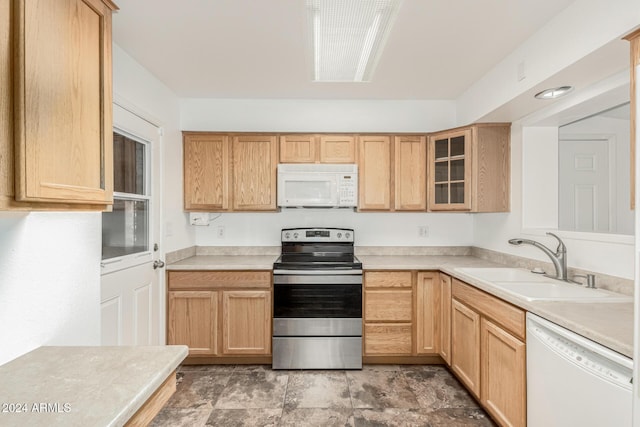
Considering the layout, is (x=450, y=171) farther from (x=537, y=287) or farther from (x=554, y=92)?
(x=537, y=287)

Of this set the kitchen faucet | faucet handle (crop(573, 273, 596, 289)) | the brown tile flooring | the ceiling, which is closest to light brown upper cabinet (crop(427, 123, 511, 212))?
the ceiling

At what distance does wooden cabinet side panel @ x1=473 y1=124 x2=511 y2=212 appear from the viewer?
2.84 metres

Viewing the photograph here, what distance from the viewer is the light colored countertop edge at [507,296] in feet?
4.19

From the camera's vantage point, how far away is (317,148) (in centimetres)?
317

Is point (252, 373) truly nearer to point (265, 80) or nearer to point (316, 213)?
point (316, 213)

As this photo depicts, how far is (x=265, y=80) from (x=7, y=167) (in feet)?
7.47

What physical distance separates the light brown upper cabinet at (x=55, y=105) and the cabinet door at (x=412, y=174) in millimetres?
2470

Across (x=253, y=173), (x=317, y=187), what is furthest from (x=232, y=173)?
(x=317, y=187)

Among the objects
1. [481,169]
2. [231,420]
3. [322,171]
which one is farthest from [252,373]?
[481,169]

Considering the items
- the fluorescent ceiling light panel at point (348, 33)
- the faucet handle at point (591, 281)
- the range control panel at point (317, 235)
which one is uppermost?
the fluorescent ceiling light panel at point (348, 33)

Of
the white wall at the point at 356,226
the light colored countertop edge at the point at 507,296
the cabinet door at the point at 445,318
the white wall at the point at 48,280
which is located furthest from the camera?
the white wall at the point at 356,226

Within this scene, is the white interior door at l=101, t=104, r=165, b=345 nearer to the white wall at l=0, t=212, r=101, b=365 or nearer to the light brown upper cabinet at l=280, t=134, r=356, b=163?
the white wall at l=0, t=212, r=101, b=365

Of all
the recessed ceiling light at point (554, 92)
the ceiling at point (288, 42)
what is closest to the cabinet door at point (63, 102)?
the ceiling at point (288, 42)

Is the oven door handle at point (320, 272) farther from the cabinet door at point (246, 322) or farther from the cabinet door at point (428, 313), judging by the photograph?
the cabinet door at point (428, 313)
